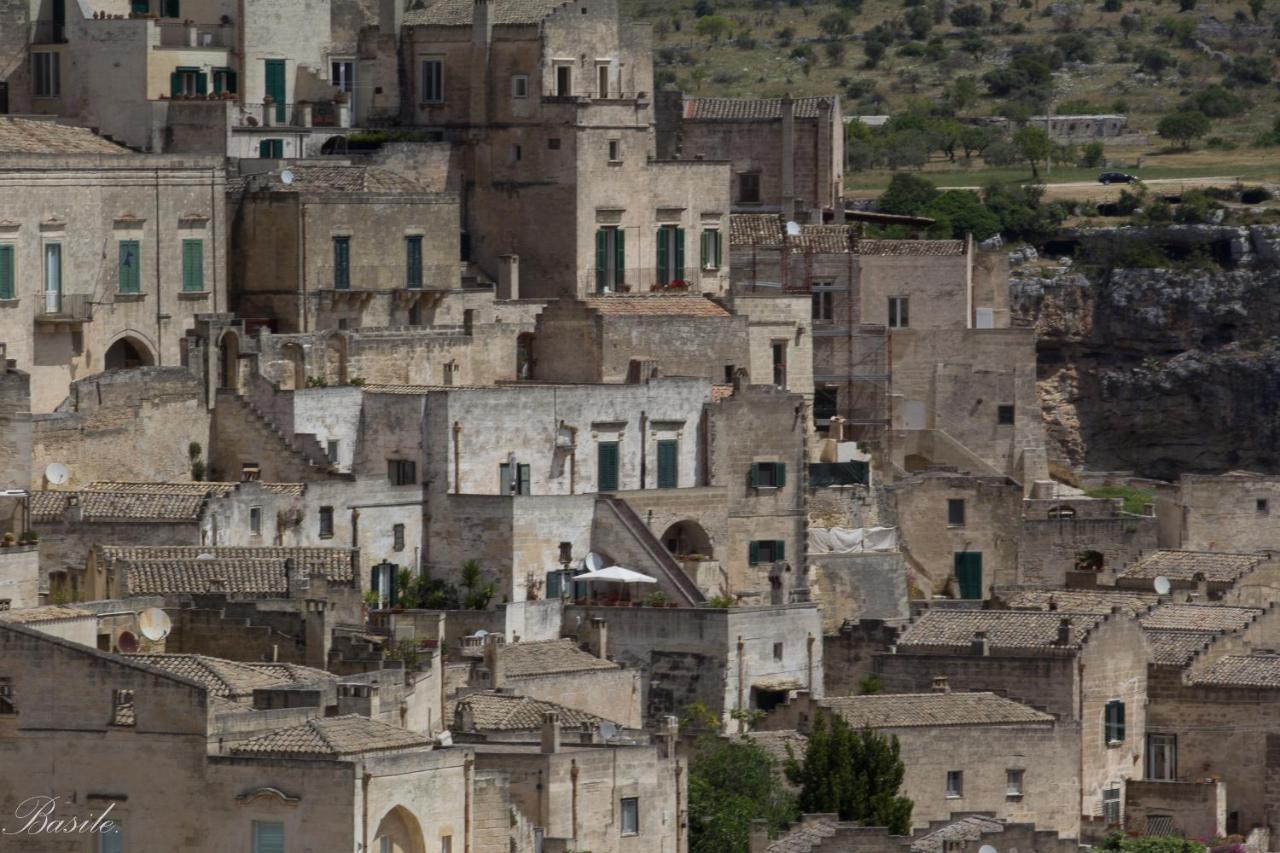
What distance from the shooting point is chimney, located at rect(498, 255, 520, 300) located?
87.5 meters

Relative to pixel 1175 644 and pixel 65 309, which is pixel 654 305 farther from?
pixel 1175 644

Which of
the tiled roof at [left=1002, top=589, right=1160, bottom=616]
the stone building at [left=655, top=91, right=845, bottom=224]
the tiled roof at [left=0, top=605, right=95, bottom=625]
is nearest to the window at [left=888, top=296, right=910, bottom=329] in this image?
the stone building at [left=655, top=91, right=845, bottom=224]

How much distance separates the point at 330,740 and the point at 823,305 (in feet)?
120

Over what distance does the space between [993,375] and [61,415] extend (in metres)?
25.7

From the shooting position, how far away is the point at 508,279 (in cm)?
8756

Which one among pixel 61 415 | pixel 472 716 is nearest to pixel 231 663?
pixel 472 716

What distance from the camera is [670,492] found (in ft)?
267

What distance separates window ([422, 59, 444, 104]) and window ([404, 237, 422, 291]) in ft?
16.7

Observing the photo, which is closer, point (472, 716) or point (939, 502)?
point (472, 716)

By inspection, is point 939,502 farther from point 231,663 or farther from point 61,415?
point 231,663

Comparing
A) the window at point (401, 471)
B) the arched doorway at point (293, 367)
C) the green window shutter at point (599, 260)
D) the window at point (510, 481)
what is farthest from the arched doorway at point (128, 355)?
the green window shutter at point (599, 260)

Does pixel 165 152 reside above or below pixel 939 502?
above

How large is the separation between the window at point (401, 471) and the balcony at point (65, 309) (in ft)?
20.4

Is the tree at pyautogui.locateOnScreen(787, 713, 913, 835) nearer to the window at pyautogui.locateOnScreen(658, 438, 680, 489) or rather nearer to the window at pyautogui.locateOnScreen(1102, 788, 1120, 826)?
the window at pyautogui.locateOnScreen(1102, 788, 1120, 826)
